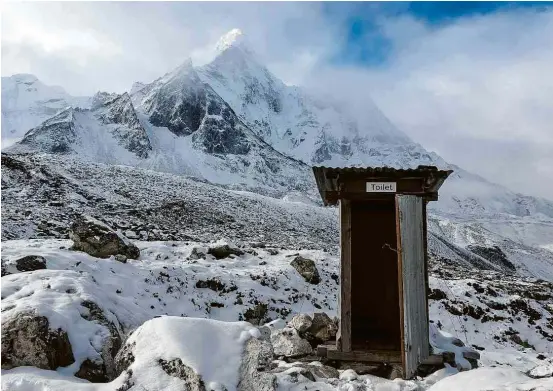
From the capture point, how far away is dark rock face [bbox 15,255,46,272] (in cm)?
1179

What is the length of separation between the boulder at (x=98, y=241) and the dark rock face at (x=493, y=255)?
1763 inches

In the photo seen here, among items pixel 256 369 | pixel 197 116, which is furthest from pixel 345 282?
pixel 197 116

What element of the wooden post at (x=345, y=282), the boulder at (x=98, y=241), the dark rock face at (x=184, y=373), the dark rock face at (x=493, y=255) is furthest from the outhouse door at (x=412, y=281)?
the dark rock face at (x=493, y=255)

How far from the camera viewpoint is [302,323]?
10125mm

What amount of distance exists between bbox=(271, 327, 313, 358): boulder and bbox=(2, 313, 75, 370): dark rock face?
159 inches

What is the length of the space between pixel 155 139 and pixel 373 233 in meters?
103

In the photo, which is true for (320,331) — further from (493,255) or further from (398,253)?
(493,255)

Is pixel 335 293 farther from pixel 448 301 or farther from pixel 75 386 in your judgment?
pixel 75 386

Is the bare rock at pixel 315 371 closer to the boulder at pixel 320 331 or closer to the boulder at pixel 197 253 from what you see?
the boulder at pixel 320 331

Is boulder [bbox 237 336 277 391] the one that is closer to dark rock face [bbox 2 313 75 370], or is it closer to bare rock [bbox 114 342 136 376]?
bare rock [bbox 114 342 136 376]

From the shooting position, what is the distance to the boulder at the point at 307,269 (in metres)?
17.5

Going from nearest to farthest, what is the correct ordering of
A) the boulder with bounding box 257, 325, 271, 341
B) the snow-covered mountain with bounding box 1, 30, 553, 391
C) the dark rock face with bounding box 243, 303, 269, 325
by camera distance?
the snow-covered mountain with bounding box 1, 30, 553, 391, the boulder with bounding box 257, 325, 271, 341, the dark rock face with bounding box 243, 303, 269, 325

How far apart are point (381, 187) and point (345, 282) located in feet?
Answer: 6.94

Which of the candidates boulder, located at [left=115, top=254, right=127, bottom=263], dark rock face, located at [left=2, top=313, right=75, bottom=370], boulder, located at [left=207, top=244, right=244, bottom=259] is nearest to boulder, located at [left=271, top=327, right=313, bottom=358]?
dark rock face, located at [left=2, top=313, right=75, bottom=370]
